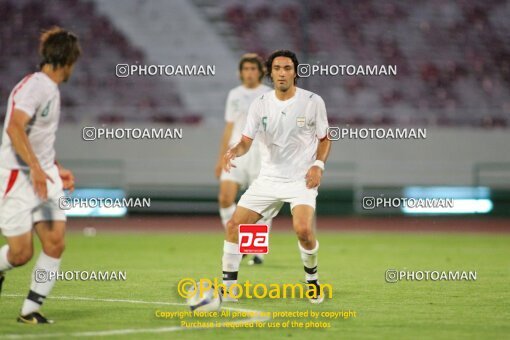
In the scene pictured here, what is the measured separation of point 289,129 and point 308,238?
103 cm

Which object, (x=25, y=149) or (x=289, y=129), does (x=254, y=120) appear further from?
(x=25, y=149)

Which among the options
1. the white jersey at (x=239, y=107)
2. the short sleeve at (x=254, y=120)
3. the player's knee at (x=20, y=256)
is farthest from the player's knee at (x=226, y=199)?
the player's knee at (x=20, y=256)

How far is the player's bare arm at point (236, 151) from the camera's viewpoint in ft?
28.8

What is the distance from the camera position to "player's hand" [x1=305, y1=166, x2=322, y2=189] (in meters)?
8.91

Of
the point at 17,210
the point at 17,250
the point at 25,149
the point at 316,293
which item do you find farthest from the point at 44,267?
the point at 316,293

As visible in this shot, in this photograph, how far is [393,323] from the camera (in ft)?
25.8

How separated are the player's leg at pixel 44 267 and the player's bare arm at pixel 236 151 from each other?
1.83 metres

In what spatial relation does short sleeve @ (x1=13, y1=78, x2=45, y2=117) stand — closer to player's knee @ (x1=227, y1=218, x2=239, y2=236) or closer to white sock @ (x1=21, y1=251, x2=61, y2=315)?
white sock @ (x1=21, y1=251, x2=61, y2=315)

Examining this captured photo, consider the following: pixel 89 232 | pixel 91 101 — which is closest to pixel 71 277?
pixel 89 232

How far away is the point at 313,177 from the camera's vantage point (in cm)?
891

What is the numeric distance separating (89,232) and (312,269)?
11.1m

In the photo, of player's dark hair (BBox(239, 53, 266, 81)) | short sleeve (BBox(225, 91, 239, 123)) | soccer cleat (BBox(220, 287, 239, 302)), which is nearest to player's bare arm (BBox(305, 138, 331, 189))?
soccer cleat (BBox(220, 287, 239, 302))

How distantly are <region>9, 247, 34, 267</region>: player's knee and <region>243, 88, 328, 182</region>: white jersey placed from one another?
253 cm

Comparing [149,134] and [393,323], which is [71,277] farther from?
[149,134]
